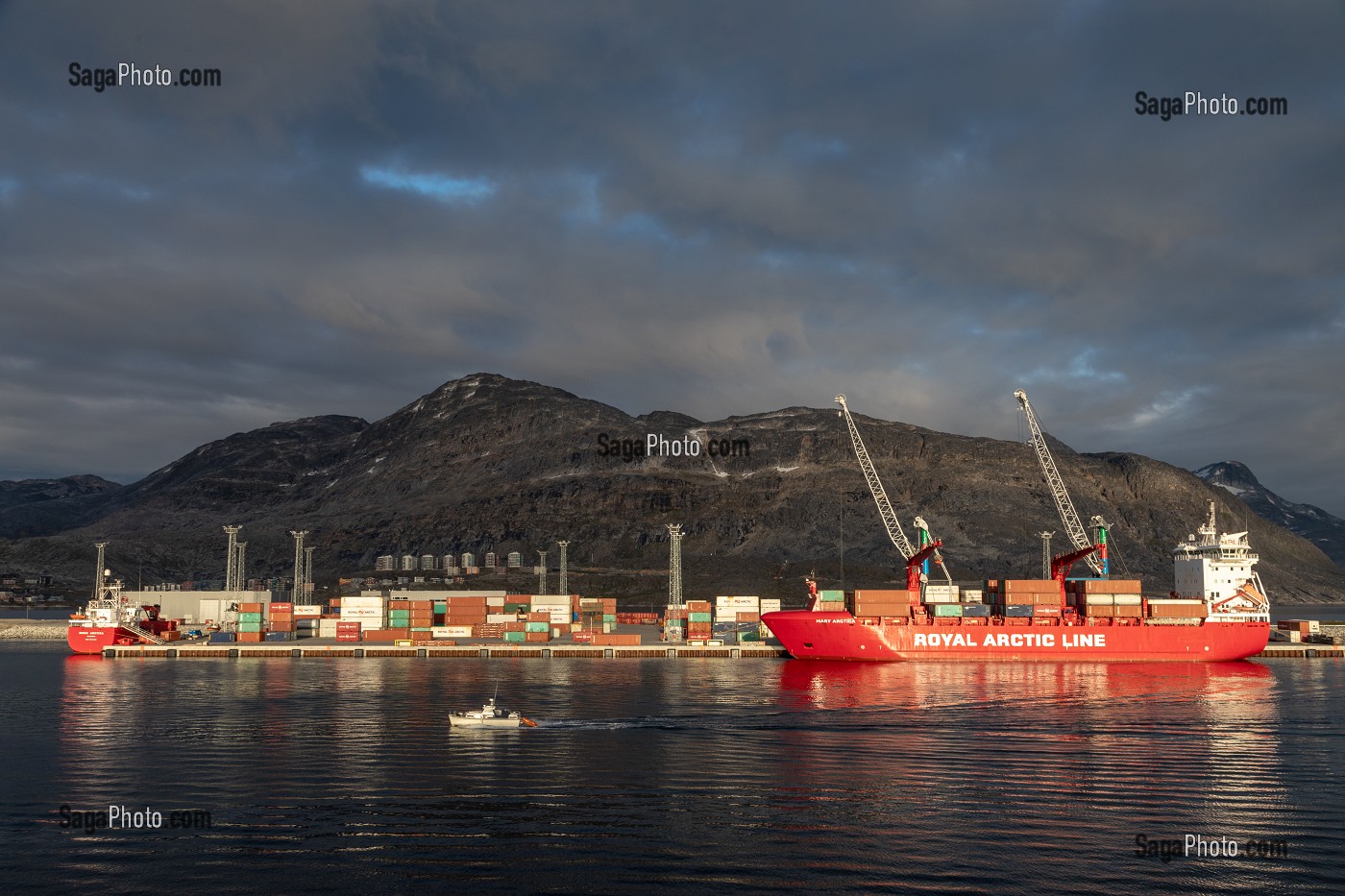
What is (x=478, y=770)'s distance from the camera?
176ft

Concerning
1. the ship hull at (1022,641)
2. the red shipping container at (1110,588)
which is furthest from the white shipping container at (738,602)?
the red shipping container at (1110,588)

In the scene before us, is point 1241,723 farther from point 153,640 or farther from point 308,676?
point 153,640

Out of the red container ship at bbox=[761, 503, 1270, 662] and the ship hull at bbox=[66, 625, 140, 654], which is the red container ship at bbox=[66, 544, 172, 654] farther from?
the red container ship at bbox=[761, 503, 1270, 662]

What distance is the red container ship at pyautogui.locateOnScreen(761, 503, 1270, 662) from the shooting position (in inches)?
4407

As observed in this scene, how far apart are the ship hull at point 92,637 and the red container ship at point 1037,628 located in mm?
96551

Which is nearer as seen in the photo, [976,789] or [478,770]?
[976,789]

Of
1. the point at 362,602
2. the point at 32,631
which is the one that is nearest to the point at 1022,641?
the point at 362,602

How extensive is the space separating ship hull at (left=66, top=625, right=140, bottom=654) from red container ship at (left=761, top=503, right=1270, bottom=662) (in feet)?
317

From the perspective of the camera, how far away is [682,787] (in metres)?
49.8

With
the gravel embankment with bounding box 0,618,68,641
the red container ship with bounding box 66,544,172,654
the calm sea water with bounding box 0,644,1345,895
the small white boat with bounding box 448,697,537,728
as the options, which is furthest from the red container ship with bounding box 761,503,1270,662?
the gravel embankment with bounding box 0,618,68,641

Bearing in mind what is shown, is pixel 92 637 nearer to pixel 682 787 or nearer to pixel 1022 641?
pixel 682 787

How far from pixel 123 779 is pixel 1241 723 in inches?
3004

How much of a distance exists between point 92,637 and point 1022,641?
127684 mm

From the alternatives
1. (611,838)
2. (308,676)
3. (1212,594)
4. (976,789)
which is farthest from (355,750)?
(1212,594)
